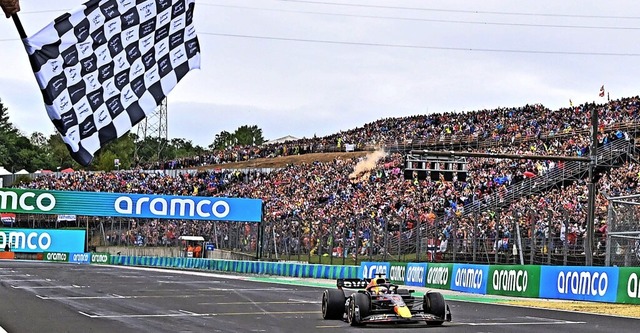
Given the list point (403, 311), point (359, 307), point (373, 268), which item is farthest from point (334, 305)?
point (373, 268)

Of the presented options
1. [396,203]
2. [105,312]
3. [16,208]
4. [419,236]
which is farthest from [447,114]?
[105,312]

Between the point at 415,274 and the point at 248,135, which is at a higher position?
the point at 248,135

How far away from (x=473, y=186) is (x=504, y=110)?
45.8ft

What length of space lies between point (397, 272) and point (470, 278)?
15.9 feet

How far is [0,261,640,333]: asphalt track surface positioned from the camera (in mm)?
14641

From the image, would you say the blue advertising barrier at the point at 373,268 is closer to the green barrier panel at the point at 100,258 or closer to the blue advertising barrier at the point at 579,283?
the blue advertising barrier at the point at 579,283

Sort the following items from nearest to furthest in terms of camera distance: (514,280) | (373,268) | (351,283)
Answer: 1. (351,283)
2. (514,280)
3. (373,268)

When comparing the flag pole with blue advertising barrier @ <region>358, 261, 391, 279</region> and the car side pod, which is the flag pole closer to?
Answer: the car side pod

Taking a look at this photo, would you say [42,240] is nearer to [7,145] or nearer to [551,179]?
[551,179]

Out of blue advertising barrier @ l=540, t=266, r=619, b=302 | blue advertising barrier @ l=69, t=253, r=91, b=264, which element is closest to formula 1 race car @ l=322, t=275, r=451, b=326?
blue advertising barrier @ l=540, t=266, r=619, b=302

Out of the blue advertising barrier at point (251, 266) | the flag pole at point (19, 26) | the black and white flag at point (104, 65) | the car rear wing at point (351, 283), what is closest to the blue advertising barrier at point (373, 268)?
the blue advertising barrier at point (251, 266)

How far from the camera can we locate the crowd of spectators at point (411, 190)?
2925 centimetres

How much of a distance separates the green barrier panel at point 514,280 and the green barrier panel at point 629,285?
3412mm

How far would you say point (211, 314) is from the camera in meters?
17.5
